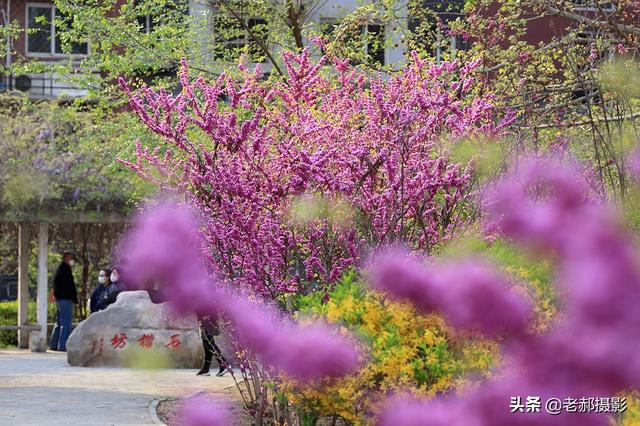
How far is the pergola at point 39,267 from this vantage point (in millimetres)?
27250

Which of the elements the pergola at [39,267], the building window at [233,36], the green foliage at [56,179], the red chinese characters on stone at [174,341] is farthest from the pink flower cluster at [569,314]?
the pergola at [39,267]

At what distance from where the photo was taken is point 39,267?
29.1m

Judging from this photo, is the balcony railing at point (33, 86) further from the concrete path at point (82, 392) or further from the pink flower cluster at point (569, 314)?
the pink flower cluster at point (569, 314)

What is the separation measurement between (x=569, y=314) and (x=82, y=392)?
14.6 m

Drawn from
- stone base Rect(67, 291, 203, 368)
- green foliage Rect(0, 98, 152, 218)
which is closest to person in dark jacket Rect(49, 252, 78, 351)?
green foliage Rect(0, 98, 152, 218)

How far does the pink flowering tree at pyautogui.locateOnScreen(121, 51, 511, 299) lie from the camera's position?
10.0 meters

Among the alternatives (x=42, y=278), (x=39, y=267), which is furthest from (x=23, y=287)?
(x=39, y=267)

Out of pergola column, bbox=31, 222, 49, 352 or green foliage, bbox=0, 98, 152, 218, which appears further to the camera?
pergola column, bbox=31, 222, 49, 352

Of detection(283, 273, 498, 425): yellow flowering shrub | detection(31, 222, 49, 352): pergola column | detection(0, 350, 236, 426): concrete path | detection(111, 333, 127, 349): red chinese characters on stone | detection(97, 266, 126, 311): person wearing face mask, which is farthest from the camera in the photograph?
detection(31, 222, 49, 352): pergola column

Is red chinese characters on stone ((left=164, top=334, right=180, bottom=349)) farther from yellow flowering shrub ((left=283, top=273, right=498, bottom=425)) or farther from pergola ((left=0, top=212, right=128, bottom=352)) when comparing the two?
yellow flowering shrub ((left=283, top=273, right=498, bottom=425))

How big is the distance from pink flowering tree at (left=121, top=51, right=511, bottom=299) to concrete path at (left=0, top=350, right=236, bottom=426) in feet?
4.07

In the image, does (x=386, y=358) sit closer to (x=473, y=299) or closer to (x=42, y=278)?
(x=473, y=299)

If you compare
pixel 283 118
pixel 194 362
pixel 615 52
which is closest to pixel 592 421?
pixel 283 118

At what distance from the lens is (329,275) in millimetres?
9836
